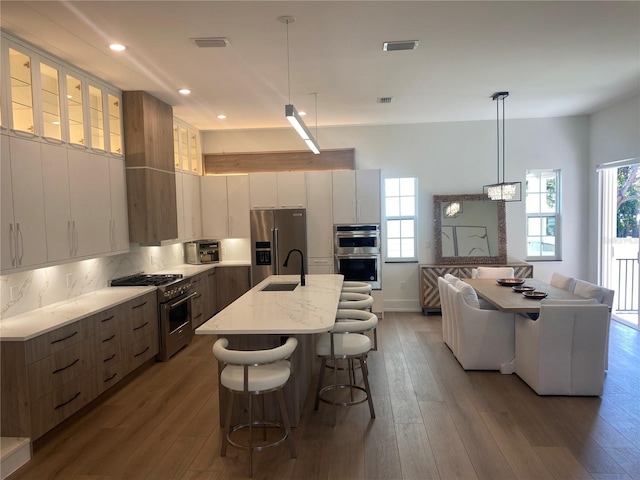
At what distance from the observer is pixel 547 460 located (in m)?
2.83

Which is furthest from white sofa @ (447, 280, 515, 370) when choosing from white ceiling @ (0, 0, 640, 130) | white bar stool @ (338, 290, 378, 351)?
white ceiling @ (0, 0, 640, 130)

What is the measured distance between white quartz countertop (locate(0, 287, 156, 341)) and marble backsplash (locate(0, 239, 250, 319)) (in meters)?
0.07

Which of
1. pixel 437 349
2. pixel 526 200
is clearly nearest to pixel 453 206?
pixel 526 200

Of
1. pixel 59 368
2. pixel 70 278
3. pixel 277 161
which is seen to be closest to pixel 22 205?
pixel 70 278

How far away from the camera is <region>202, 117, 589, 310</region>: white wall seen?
22.9 ft

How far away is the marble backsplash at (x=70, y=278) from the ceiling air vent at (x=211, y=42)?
92.5 inches

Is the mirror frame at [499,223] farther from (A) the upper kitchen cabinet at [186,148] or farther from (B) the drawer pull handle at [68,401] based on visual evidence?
(B) the drawer pull handle at [68,401]

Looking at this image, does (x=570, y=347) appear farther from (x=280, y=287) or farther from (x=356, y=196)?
(x=356, y=196)

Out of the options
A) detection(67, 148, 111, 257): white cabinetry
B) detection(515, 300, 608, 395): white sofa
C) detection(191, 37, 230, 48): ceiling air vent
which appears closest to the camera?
detection(191, 37, 230, 48): ceiling air vent

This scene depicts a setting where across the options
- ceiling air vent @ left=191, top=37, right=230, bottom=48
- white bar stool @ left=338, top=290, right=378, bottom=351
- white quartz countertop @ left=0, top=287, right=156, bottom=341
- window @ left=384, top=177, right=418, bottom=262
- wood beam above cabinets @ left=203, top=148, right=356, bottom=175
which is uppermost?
ceiling air vent @ left=191, top=37, right=230, bottom=48

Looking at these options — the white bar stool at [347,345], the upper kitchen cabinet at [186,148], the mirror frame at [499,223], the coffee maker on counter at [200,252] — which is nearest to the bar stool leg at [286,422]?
the white bar stool at [347,345]

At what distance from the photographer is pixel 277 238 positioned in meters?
6.70

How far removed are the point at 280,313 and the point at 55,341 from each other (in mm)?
1694

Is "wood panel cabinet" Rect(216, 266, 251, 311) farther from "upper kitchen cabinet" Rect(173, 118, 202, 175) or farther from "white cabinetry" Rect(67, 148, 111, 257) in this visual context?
"white cabinetry" Rect(67, 148, 111, 257)
